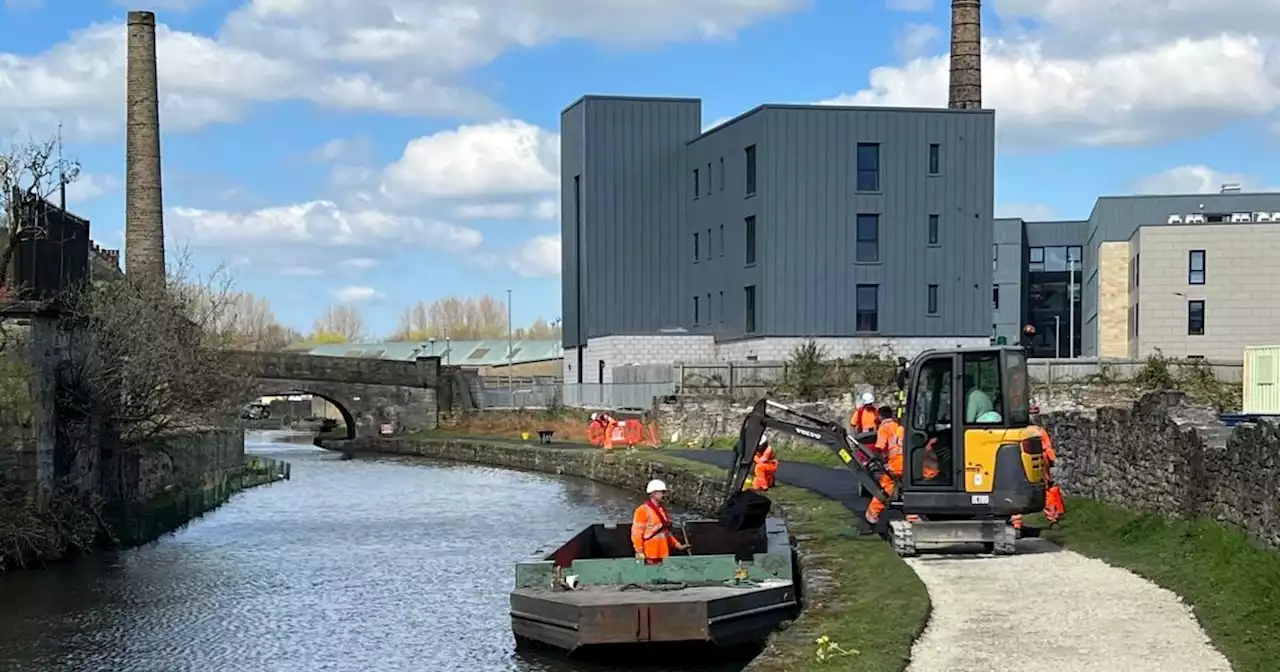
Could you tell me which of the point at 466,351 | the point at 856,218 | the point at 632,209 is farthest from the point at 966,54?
the point at 466,351

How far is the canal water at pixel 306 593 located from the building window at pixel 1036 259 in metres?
54.5

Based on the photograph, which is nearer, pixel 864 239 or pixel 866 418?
pixel 866 418

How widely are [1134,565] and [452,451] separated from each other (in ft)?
135

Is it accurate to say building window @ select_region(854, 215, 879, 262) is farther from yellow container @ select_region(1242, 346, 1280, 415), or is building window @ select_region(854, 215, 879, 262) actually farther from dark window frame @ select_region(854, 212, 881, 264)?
yellow container @ select_region(1242, 346, 1280, 415)

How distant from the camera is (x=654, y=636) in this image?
49.5 feet

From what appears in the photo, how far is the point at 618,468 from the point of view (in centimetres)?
3969

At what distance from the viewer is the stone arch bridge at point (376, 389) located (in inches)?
2542

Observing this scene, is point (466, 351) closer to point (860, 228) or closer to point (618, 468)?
point (860, 228)

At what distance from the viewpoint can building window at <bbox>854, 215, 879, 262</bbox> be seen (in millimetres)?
53750

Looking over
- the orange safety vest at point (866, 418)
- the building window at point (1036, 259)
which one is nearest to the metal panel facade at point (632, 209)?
the building window at point (1036, 259)

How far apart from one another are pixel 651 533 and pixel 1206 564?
18.5ft

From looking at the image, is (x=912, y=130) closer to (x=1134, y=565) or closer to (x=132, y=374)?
(x=132, y=374)

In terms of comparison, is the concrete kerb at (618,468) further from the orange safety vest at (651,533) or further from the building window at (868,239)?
the building window at (868,239)

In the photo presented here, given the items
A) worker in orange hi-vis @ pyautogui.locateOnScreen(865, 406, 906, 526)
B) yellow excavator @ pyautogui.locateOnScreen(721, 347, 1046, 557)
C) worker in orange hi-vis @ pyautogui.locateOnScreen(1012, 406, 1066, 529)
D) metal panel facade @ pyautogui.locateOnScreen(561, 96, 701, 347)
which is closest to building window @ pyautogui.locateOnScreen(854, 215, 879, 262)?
metal panel facade @ pyautogui.locateOnScreen(561, 96, 701, 347)
